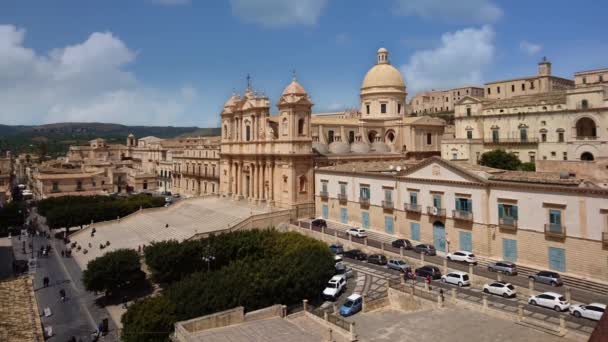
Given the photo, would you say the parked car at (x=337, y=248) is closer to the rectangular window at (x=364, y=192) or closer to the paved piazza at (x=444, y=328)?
the rectangular window at (x=364, y=192)

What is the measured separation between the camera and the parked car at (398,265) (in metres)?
29.1

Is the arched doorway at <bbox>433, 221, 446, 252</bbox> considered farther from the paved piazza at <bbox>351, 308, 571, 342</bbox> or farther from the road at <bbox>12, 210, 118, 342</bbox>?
the road at <bbox>12, 210, 118, 342</bbox>

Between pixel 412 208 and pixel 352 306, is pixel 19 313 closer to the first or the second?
pixel 352 306

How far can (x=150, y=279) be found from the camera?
32.7 meters

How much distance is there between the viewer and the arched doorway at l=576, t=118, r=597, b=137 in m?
45.7

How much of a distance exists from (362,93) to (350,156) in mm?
14263

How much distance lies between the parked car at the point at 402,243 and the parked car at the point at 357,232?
11.5 ft

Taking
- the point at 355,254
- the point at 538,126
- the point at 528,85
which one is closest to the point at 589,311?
the point at 355,254

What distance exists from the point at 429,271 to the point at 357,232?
33.8ft

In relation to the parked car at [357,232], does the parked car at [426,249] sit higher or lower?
lower

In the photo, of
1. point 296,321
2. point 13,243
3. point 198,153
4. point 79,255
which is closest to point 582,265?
point 296,321

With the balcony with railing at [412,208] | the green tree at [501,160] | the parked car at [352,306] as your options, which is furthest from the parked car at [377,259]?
the green tree at [501,160]

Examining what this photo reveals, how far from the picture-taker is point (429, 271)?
90.2 feet

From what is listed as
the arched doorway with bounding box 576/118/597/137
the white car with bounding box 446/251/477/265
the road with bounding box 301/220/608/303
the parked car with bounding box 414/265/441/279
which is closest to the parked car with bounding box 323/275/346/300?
the parked car with bounding box 414/265/441/279
